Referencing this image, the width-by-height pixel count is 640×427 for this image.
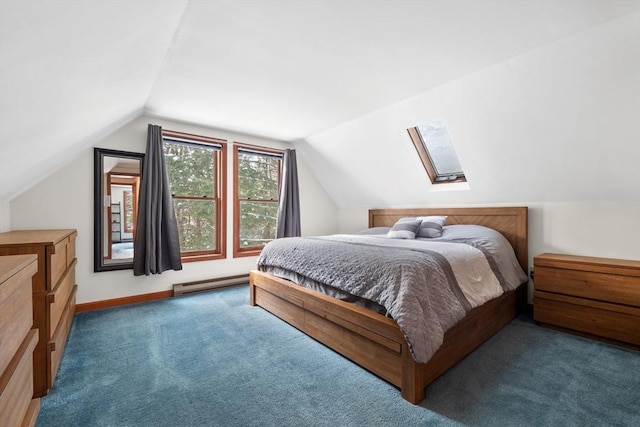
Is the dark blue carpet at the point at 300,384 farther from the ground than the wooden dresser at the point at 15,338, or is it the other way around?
the wooden dresser at the point at 15,338

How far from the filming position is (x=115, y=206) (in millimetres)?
3688

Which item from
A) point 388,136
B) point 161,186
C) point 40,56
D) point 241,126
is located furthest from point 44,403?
point 388,136

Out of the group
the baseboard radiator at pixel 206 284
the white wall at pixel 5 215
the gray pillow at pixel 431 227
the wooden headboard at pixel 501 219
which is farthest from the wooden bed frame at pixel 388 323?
the white wall at pixel 5 215

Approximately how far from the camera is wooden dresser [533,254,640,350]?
7.34 ft

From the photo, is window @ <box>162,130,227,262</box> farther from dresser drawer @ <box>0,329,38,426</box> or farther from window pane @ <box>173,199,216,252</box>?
dresser drawer @ <box>0,329,38,426</box>

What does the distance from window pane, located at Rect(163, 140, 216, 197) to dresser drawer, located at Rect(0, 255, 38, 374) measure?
293 centimetres

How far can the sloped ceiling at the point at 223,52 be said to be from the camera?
1.23 meters

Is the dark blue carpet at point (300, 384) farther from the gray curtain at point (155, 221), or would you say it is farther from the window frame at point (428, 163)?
the window frame at point (428, 163)

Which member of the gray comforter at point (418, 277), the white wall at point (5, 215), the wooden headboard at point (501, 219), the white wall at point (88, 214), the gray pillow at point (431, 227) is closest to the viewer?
the gray comforter at point (418, 277)

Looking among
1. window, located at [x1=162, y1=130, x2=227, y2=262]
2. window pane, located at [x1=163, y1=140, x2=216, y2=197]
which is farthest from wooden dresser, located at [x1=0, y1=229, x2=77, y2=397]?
window pane, located at [x1=163, y1=140, x2=216, y2=197]

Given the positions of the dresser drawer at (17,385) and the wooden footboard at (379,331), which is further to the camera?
the wooden footboard at (379,331)

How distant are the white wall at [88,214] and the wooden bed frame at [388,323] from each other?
1.22 m

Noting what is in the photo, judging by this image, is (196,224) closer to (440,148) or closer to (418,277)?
(418,277)

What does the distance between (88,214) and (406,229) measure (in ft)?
11.8
